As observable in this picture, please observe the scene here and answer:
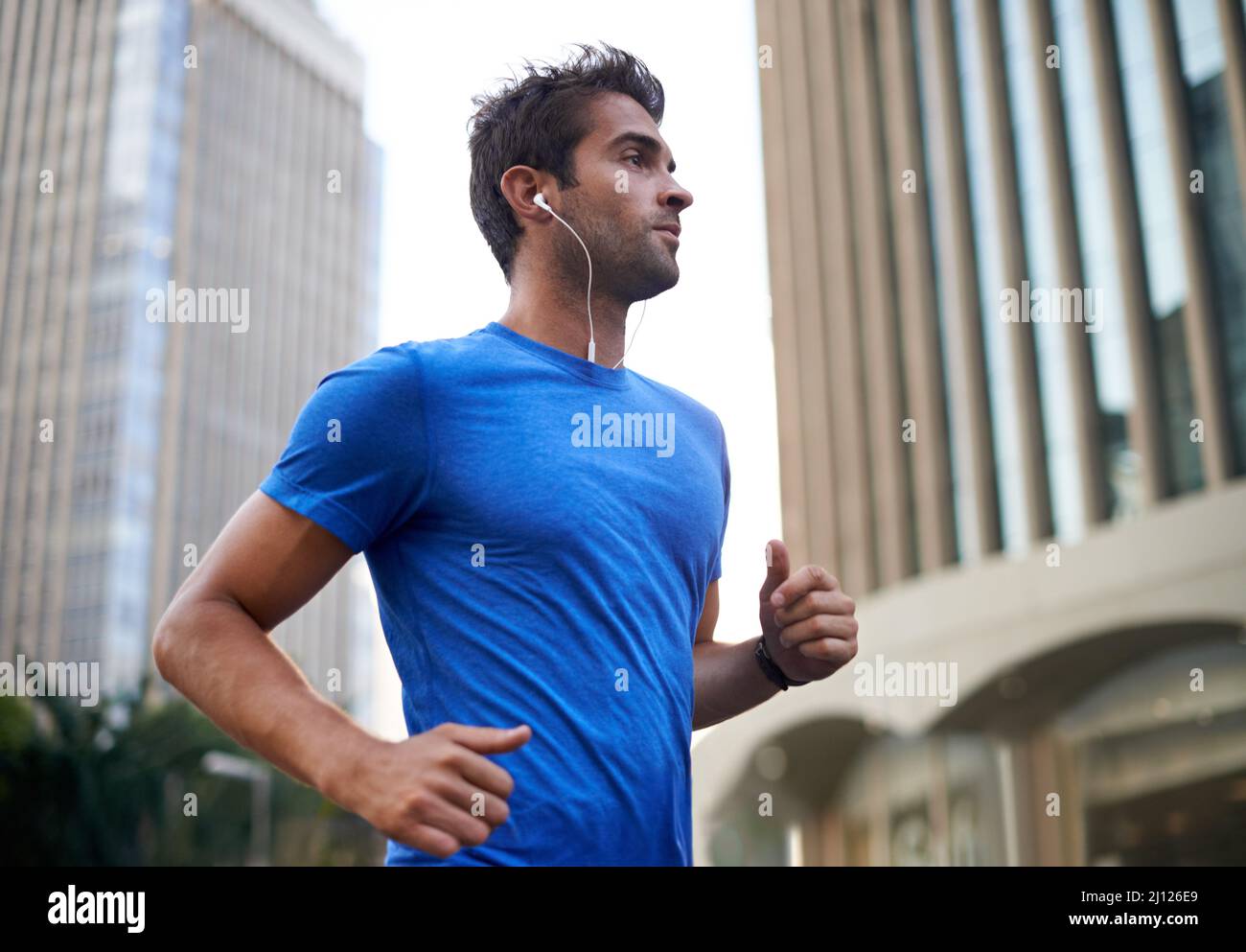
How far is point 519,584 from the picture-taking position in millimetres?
1756

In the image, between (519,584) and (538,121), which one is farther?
(538,121)

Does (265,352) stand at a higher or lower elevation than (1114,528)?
higher

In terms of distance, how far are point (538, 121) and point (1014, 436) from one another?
74.4ft

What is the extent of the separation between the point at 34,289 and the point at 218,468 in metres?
14.0

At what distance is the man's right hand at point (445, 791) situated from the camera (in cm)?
137

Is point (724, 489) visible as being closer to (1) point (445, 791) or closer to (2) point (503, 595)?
(2) point (503, 595)

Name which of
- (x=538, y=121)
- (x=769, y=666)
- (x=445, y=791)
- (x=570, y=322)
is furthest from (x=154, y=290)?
(x=445, y=791)

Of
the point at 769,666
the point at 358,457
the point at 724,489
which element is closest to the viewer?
the point at 358,457

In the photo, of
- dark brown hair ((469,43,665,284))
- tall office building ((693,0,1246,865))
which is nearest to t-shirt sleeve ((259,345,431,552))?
dark brown hair ((469,43,665,284))

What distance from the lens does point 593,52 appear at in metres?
2.43

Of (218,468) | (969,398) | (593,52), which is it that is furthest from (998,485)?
(218,468)

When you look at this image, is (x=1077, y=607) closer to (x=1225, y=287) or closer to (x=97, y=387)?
(x=1225, y=287)

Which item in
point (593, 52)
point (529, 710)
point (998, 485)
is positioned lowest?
point (529, 710)

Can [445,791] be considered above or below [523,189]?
below
